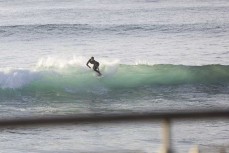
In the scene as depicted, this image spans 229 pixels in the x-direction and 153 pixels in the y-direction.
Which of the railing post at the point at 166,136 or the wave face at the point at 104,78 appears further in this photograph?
the wave face at the point at 104,78

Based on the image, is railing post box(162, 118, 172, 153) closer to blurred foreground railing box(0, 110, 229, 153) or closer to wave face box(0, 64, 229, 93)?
blurred foreground railing box(0, 110, 229, 153)

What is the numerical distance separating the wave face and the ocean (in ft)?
0.12

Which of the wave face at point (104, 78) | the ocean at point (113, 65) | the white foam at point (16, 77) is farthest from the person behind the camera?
the wave face at point (104, 78)

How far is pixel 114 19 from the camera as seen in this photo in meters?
41.6

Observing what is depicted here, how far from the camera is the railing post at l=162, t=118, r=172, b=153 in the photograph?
2643 millimetres

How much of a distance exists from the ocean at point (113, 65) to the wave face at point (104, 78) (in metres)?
0.04

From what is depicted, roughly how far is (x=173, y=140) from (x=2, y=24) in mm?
37756

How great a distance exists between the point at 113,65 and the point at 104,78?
2243 millimetres

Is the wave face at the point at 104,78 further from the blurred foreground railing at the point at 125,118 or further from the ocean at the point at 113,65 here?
the blurred foreground railing at the point at 125,118

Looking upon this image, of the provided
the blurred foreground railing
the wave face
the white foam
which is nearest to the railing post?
the blurred foreground railing

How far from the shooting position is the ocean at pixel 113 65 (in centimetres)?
1742

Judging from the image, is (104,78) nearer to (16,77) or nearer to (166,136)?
(16,77)

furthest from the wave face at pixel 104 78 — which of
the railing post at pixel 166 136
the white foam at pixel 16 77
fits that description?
the railing post at pixel 166 136

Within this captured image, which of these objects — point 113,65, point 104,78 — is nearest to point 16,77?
point 104,78
